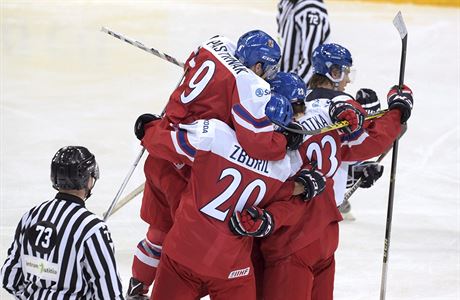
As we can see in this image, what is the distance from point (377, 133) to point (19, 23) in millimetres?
7496

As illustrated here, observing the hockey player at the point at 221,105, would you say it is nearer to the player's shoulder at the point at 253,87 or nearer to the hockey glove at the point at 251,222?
the player's shoulder at the point at 253,87

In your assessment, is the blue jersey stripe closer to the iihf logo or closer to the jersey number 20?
the jersey number 20

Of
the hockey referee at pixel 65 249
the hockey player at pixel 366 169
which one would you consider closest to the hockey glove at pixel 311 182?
the hockey player at pixel 366 169

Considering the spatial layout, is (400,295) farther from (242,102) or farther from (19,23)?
(19,23)

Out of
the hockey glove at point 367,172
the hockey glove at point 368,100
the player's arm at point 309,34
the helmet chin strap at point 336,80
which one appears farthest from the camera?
the player's arm at point 309,34

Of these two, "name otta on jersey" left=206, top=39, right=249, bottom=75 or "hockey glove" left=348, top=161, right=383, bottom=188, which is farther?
"hockey glove" left=348, top=161, right=383, bottom=188

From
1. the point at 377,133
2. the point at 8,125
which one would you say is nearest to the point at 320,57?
the point at 377,133

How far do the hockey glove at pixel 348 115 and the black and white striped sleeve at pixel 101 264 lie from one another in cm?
107

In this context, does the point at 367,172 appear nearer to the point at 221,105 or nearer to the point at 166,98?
the point at 221,105

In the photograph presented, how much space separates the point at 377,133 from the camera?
387 cm

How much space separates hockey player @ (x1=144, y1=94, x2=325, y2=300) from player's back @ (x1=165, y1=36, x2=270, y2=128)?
0.08 metres

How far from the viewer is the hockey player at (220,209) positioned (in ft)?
11.2

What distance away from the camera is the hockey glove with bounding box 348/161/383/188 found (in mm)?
4383

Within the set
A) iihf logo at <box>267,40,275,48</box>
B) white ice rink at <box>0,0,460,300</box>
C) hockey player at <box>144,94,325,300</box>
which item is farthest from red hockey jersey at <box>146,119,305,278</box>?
white ice rink at <box>0,0,460,300</box>
